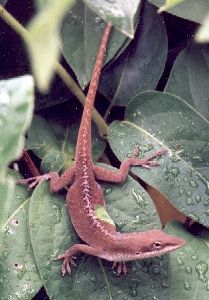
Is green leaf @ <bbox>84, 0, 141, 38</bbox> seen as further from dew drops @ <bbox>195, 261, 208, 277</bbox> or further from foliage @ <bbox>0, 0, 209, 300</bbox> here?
dew drops @ <bbox>195, 261, 208, 277</bbox>

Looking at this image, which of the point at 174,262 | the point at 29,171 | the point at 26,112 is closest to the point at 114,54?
the point at 29,171

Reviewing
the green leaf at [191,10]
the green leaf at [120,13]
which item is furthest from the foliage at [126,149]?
the green leaf at [120,13]

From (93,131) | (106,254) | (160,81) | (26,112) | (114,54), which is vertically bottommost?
(106,254)

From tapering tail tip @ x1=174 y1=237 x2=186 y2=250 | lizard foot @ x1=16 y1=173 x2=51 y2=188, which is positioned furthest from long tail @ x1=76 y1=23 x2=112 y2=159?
tapering tail tip @ x1=174 y1=237 x2=186 y2=250

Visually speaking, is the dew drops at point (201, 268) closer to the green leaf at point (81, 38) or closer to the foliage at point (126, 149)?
the foliage at point (126, 149)

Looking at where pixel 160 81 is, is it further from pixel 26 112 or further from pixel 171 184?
pixel 26 112

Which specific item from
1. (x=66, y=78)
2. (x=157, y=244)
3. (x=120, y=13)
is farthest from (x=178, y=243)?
(x=120, y=13)
